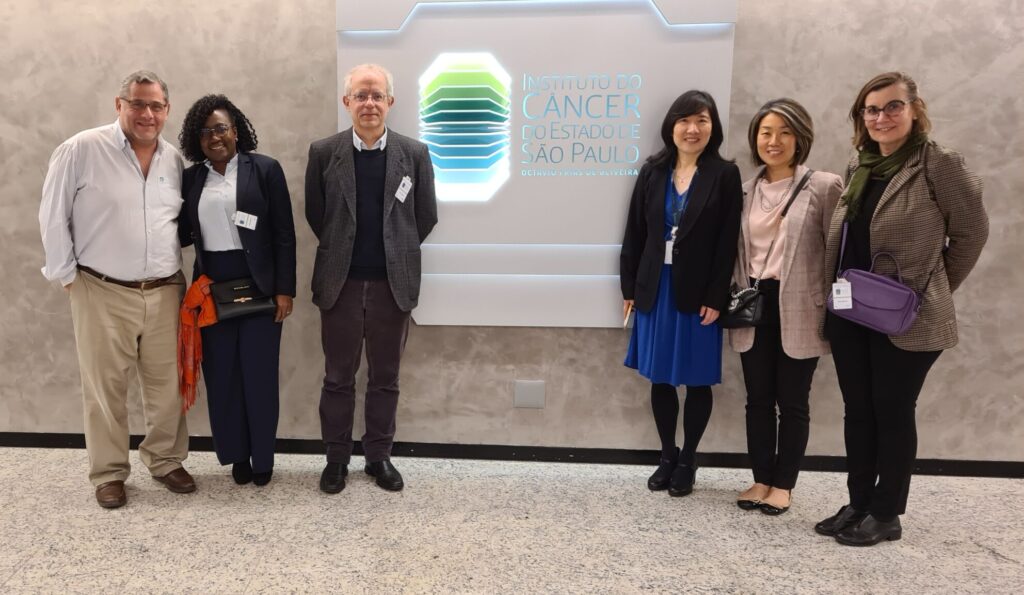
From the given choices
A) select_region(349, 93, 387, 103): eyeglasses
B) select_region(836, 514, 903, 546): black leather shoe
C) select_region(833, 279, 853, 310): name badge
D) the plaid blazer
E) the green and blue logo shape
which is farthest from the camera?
the green and blue logo shape

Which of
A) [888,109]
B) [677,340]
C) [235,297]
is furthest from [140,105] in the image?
[888,109]

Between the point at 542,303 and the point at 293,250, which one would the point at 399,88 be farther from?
the point at 542,303

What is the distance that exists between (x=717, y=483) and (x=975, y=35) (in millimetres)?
2428

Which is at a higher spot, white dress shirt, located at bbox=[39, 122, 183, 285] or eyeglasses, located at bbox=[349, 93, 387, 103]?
eyeglasses, located at bbox=[349, 93, 387, 103]

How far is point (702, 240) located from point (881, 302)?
2.29ft

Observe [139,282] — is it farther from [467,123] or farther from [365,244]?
[467,123]

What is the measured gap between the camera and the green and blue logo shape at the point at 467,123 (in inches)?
114

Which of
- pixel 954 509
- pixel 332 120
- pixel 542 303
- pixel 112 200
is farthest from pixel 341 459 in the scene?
pixel 954 509

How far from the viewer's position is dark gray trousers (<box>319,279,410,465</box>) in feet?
8.74

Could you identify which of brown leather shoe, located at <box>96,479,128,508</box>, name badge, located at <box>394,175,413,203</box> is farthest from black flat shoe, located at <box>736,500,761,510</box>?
brown leather shoe, located at <box>96,479,128,508</box>

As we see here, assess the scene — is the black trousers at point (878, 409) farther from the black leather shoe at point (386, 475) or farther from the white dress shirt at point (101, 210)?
the white dress shirt at point (101, 210)

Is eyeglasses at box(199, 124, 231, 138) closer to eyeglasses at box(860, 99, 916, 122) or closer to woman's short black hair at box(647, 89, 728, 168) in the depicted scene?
woman's short black hair at box(647, 89, 728, 168)

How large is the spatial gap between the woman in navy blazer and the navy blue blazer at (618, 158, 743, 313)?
64.0 inches

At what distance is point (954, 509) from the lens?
8.75ft
